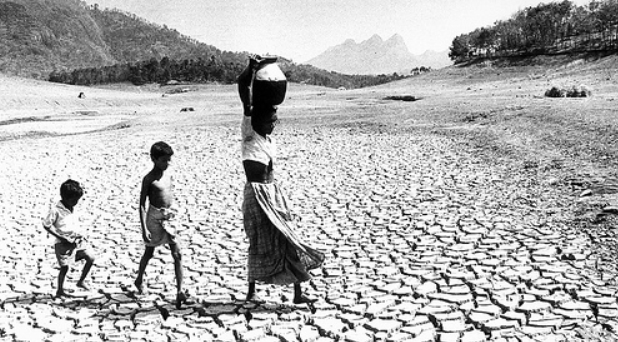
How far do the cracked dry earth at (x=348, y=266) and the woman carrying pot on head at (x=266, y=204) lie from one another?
390 millimetres

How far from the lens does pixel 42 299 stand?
4.50 m

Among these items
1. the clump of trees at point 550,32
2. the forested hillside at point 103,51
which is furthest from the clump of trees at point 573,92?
the forested hillside at point 103,51

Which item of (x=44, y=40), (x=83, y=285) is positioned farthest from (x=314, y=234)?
(x=44, y=40)

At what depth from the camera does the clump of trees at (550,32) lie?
167 feet

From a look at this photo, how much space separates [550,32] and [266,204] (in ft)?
201

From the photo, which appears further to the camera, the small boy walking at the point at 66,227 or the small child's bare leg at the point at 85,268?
the small child's bare leg at the point at 85,268

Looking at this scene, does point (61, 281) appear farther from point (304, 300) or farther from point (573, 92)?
point (573, 92)

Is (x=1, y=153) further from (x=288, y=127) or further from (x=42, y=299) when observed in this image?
(x=42, y=299)

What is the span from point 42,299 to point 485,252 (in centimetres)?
400

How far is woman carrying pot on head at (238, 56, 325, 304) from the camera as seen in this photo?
3.91m

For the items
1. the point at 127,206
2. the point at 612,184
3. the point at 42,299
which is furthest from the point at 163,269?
the point at 612,184

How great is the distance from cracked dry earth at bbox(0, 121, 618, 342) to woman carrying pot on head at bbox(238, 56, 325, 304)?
390 millimetres

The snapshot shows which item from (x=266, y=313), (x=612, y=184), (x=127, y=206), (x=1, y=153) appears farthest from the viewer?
(x=1, y=153)

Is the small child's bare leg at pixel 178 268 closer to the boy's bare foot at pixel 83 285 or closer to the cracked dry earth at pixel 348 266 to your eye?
the cracked dry earth at pixel 348 266
